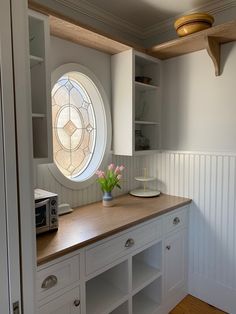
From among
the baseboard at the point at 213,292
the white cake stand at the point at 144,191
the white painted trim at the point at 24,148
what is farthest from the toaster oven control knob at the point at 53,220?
the baseboard at the point at 213,292

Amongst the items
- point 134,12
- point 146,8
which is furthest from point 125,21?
point 146,8

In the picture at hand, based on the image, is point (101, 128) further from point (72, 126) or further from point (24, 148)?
point (24, 148)

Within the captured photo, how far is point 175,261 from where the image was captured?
2.04 meters

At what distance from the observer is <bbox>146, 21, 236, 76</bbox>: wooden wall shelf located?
167 cm

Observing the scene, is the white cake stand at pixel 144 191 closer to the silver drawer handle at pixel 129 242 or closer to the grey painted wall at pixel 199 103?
the grey painted wall at pixel 199 103

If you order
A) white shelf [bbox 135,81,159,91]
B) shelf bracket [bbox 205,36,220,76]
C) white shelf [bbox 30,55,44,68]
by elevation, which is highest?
shelf bracket [bbox 205,36,220,76]

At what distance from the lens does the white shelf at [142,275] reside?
173 cm

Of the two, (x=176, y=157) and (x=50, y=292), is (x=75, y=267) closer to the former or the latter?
(x=50, y=292)

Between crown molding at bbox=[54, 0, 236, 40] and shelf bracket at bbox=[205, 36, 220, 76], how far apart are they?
315 mm

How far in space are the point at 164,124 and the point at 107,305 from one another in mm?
1598

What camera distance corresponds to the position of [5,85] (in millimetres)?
651

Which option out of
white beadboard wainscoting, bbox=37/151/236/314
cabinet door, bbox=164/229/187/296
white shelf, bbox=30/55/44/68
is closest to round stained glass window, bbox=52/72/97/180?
white beadboard wainscoting, bbox=37/151/236/314

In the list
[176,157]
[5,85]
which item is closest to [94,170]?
[176,157]

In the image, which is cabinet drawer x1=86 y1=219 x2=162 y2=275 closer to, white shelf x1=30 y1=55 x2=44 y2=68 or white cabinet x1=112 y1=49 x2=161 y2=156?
white cabinet x1=112 y1=49 x2=161 y2=156
